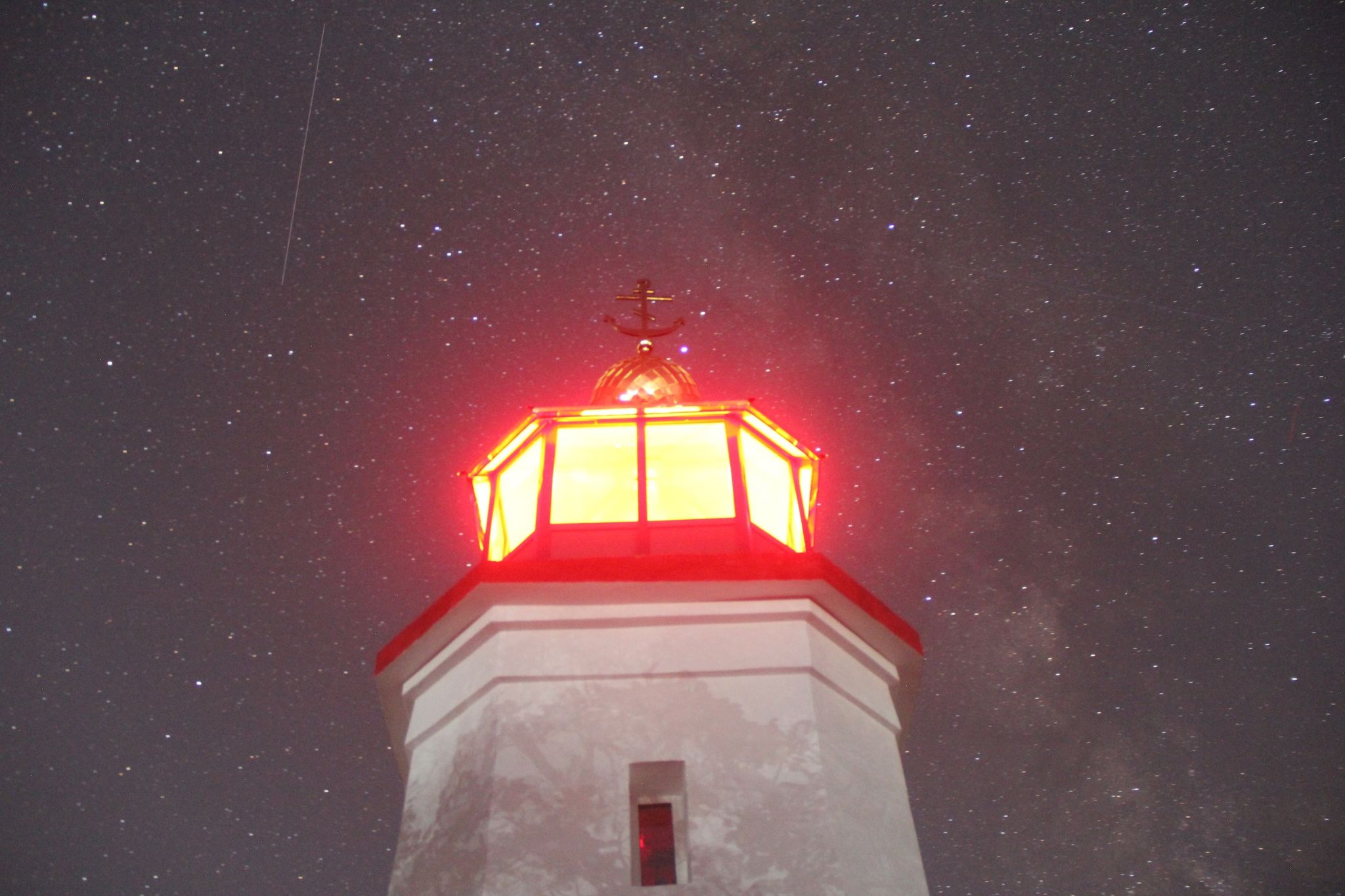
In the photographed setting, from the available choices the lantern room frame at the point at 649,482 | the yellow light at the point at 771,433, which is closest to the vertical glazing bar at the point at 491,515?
the lantern room frame at the point at 649,482

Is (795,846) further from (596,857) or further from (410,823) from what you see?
(410,823)

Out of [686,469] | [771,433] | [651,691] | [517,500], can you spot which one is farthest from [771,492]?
[651,691]

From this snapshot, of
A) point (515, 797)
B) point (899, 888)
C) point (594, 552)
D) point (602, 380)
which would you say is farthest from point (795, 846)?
point (602, 380)

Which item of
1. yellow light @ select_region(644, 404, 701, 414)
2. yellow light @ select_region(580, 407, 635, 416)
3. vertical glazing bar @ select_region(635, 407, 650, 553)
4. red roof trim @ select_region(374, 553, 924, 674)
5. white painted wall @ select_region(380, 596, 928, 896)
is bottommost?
white painted wall @ select_region(380, 596, 928, 896)

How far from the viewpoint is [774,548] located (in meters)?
7.27

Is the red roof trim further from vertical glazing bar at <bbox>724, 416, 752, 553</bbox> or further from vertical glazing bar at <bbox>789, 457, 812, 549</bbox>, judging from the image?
vertical glazing bar at <bbox>789, 457, 812, 549</bbox>

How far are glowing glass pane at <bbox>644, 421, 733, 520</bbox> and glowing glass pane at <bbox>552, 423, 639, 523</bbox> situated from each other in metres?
0.11

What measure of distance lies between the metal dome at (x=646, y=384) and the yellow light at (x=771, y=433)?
0.62 metres

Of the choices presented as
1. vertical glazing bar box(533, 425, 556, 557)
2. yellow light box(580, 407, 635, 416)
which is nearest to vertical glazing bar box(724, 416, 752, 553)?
yellow light box(580, 407, 635, 416)

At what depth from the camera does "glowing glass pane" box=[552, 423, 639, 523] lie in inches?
284

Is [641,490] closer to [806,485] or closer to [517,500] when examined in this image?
[517,500]

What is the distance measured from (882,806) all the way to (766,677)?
0.73 meters

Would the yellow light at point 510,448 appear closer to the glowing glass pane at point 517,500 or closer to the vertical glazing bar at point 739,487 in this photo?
the glowing glass pane at point 517,500

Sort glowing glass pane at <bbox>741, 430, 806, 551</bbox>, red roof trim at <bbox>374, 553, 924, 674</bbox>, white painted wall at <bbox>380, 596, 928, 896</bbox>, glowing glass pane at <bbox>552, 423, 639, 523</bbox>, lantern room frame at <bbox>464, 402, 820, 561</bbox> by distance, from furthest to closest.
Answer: glowing glass pane at <bbox>741, 430, 806, 551</bbox>
glowing glass pane at <bbox>552, 423, 639, 523</bbox>
lantern room frame at <bbox>464, 402, 820, 561</bbox>
red roof trim at <bbox>374, 553, 924, 674</bbox>
white painted wall at <bbox>380, 596, 928, 896</bbox>
